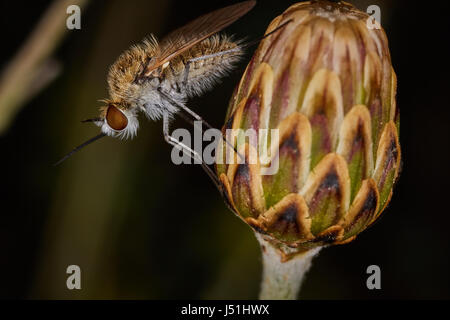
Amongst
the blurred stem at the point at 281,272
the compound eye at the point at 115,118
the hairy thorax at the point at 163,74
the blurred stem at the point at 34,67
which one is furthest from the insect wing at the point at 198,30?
the blurred stem at the point at 281,272

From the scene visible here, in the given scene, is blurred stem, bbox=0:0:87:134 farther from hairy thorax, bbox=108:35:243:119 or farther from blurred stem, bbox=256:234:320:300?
blurred stem, bbox=256:234:320:300

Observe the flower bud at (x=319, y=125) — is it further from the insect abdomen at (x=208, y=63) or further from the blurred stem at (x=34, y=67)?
the blurred stem at (x=34, y=67)

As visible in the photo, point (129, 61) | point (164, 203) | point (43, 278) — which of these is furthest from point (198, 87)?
point (43, 278)

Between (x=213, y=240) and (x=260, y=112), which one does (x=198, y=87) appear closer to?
(x=260, y=112)

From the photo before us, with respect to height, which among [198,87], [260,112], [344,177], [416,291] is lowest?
[416,291]

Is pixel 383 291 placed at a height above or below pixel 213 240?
below

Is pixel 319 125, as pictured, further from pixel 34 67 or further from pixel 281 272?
pixel 34 67
